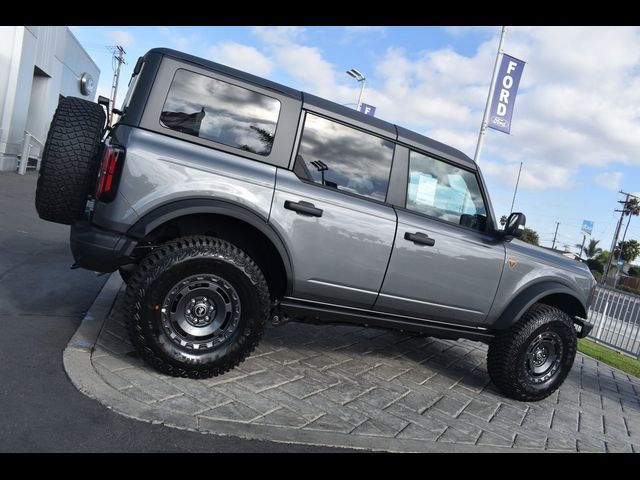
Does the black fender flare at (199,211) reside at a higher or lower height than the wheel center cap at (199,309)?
higher

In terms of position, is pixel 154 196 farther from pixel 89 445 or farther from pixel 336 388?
pixel 336 388

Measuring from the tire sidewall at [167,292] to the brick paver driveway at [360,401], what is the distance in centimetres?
20

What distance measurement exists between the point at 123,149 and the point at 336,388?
2399 millimetres

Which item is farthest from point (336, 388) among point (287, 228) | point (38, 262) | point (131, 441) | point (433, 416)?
point (38, 262)

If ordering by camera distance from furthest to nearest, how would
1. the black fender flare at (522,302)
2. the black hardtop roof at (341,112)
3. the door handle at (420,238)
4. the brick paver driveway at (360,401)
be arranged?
1. the black fender flare at (522,302)
2. the door handle at (420,238)
3. the black hardtop roof at (341,112)
4. the brick paver driveway at (360,401)

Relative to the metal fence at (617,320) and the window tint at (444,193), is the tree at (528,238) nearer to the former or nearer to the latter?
the window tint at (444,193)

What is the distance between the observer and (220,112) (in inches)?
137

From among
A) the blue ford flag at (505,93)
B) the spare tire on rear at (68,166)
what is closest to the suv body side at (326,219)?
the spare tire on rear at (68,166)

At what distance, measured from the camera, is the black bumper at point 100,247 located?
3.23 meters

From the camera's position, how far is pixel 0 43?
1315 centimetres

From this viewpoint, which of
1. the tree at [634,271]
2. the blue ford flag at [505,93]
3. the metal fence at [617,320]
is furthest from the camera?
the tree at [634,271]

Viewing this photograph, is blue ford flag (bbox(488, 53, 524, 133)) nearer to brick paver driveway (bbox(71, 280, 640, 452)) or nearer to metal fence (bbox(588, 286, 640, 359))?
metal fence (bbox(588, 286, 640, 359))

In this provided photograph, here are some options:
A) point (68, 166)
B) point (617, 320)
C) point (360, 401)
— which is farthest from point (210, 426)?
point (617, 320)

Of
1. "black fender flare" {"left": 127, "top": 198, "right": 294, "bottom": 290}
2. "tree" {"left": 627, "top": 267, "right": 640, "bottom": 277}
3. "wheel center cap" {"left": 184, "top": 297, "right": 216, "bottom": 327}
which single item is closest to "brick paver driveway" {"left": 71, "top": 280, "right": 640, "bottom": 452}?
"wheel center cap" {"left": 184, "top": 297, "right": 216, "bottom": 327}
